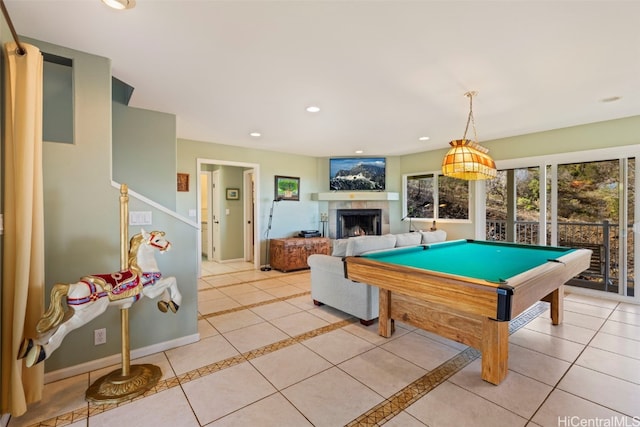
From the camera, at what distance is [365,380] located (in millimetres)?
2199

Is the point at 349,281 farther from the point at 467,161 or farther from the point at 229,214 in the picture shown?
the point at 229,214

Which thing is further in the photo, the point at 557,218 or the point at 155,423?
the point at 557,218

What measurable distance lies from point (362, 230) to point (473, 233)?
237 centimetres

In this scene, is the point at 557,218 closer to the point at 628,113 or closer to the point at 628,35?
the point at 628,113

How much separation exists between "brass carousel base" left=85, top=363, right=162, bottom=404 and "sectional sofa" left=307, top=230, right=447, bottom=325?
6.17 ft

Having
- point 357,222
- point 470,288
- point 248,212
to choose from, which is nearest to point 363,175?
point 357,222

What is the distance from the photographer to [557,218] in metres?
4.56

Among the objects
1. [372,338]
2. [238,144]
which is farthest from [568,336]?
[238,144]

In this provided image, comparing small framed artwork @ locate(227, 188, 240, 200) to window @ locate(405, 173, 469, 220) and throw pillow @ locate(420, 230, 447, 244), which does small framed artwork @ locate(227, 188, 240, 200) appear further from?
throw pillow @ locate(420, 230, 447, 244)

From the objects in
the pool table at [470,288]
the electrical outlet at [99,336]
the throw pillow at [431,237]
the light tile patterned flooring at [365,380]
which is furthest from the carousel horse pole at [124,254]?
the throw pillow at [431,237]

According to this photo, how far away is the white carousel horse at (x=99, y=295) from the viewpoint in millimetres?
1734

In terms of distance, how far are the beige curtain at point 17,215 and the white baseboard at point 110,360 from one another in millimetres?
394

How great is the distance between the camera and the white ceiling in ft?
6.11

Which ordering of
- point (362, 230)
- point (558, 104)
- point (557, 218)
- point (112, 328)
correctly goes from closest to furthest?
point (112, 328), point (558, 104), point (557, 218), point (362, 230)
